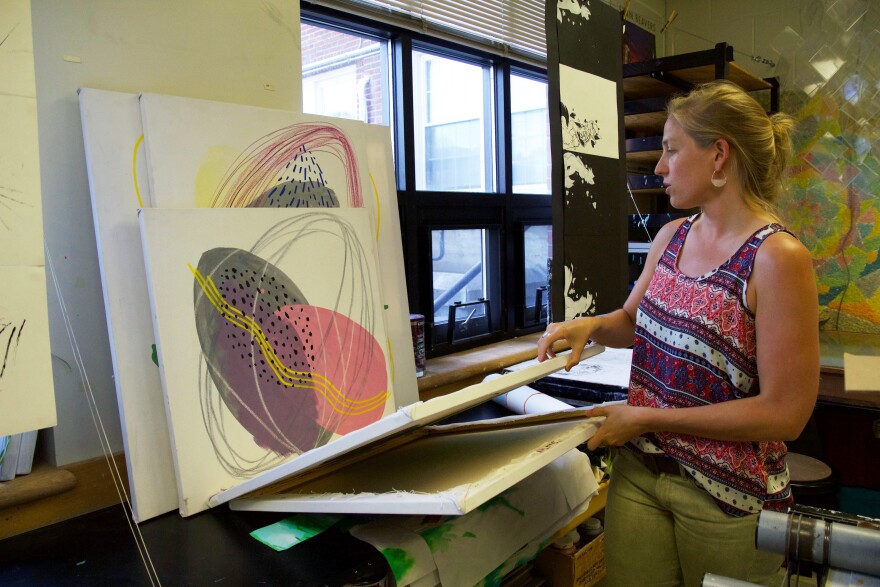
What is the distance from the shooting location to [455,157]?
261 cm

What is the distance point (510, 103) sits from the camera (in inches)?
108

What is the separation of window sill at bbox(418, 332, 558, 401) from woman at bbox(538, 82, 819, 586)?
2.86ft

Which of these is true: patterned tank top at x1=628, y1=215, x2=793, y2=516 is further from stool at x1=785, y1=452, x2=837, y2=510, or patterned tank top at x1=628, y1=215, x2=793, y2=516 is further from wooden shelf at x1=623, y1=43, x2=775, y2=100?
wooden shelf at x1=623, y1=43, x2=775, y2=100

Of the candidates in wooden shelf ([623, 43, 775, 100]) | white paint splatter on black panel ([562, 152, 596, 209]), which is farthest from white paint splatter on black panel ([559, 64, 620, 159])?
wooden shelf ([623, 43, 775, 100])

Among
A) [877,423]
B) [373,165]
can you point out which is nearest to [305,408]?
[373,165]

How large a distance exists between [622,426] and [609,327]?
0.99 ft

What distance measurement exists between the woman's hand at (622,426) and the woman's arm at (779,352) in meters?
0.09

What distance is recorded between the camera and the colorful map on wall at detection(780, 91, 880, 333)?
126 inches

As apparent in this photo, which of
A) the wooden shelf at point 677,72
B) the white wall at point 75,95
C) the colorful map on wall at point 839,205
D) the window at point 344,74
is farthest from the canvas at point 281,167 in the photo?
the colorful map on wall at point 839,205

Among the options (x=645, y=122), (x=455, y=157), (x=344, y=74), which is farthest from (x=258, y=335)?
(x=645, y=122)

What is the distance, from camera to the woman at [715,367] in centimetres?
104

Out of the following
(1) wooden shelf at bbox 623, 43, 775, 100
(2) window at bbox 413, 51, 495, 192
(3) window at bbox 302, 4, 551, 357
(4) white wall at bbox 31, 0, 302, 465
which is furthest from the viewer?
(1) wooden shelf at bbox 623, 43, 775, 100

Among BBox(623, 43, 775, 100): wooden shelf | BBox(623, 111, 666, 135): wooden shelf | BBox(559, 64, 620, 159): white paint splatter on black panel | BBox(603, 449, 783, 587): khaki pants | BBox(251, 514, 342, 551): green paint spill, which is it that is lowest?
BBox(603, 449, 783, 587): khaki pants

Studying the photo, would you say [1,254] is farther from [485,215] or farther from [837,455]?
[837,455]
